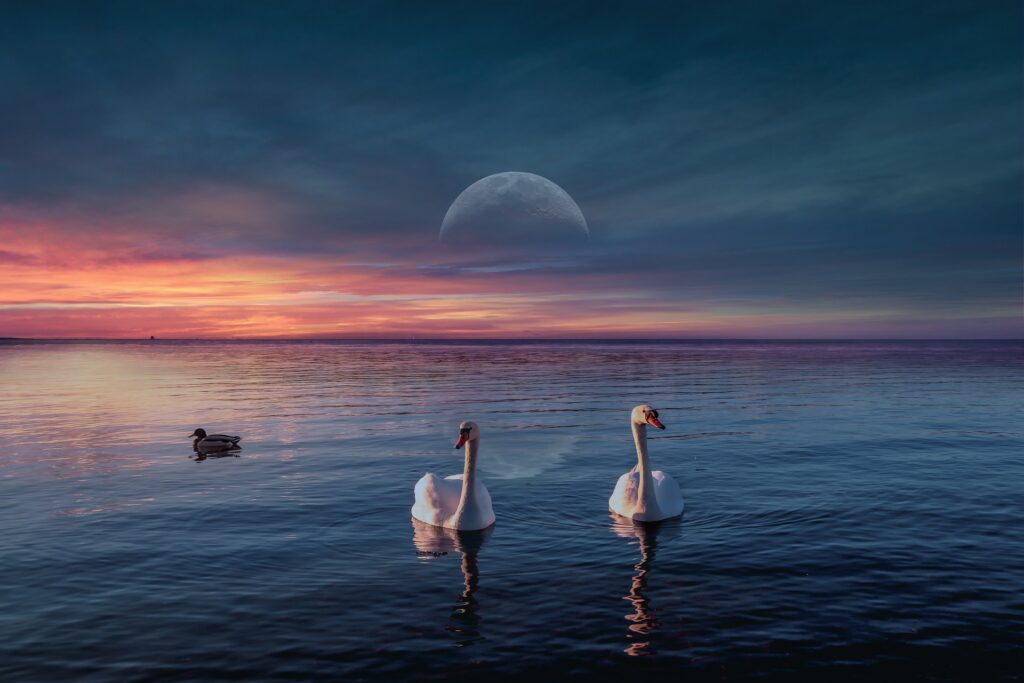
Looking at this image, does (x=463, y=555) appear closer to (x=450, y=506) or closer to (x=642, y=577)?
(x=450, y=506)

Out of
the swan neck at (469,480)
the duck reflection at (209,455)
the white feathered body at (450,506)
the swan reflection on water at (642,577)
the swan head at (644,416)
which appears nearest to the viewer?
the swan reflection on water at (642,577)

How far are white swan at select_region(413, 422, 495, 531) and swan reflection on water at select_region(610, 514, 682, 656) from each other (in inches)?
104

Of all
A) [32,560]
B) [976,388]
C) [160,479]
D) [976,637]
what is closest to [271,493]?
[160,479]

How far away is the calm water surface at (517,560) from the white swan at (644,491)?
1.25 feet

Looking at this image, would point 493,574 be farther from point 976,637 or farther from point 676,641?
point 976,637

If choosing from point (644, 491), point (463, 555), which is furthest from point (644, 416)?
point (463, 555)

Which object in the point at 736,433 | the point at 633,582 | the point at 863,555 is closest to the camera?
the point at 633,582

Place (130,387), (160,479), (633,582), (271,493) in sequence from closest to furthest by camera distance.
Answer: (633,582), (271,493), (160,479), (130,387)

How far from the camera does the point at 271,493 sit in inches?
714

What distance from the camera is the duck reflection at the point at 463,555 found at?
32.0ft

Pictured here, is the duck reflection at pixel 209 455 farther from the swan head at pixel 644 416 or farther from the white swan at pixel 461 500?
the swan head at pixel 644 416

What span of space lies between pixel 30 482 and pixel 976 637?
68.5 feet

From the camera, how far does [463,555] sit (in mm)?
12984

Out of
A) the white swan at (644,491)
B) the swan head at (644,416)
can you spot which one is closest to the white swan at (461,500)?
the white swan at (644,491)
